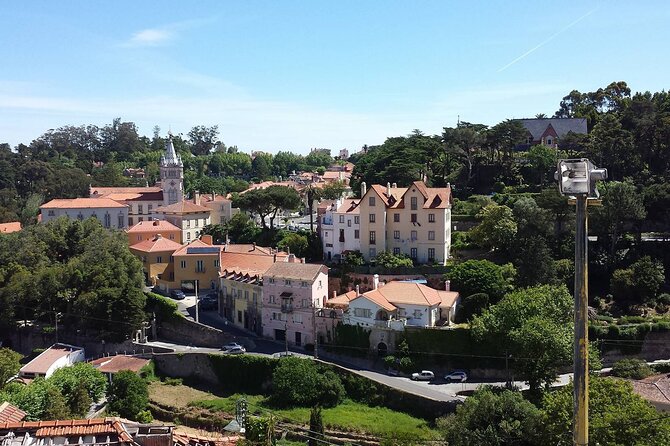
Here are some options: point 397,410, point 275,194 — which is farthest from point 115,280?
point 397,410

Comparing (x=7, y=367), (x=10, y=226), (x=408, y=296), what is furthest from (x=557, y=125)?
(x=10, y=226)

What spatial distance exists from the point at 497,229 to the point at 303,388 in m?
17.6

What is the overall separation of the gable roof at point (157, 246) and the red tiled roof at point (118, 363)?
39.6 ft

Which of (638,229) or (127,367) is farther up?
(638,229)

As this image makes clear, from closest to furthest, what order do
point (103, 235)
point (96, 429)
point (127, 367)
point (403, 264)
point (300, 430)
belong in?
point (96, 429) < point (300, 430) < point (127, 367) < point (403, 264) < point (103, 235)

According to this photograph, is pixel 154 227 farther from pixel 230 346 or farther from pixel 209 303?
pixel 230 346

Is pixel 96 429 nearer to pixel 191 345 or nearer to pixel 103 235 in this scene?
pixel 191 345

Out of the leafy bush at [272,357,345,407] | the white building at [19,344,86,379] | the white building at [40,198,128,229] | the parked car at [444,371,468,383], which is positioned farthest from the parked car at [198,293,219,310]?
the white building at [40,198,128,229]

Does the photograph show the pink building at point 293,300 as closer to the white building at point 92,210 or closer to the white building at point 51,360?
the white building at point 51,360

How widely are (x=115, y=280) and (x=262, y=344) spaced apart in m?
12.2

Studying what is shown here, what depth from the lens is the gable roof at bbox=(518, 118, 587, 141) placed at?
245ft

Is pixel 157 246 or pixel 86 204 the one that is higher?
pixel 86 204

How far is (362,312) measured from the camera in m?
40.4

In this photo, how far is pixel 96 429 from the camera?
67.8 ft
